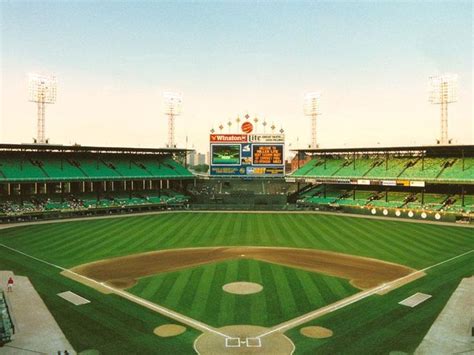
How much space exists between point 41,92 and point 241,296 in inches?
2469

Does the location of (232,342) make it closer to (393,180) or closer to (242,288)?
(242,288)

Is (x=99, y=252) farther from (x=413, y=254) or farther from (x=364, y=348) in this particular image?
(x=413, y=254)

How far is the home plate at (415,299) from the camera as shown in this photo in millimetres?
24938

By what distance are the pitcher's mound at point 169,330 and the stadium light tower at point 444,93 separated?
6271cm

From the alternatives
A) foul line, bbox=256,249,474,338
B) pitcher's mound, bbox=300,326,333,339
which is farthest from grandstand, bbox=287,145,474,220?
pitcher's mound, bbox=300,326,333,339

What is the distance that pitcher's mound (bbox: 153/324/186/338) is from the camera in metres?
20.8

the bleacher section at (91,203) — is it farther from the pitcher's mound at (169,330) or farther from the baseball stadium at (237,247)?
the pitcher's mound at (169,330)

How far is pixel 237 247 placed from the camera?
41812 mm

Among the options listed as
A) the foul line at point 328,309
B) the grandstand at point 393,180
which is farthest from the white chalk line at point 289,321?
the grandstand at point 393,180

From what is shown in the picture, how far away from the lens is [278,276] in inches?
1219

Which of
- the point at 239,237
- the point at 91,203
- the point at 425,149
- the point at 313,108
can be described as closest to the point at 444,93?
the point at 425,149

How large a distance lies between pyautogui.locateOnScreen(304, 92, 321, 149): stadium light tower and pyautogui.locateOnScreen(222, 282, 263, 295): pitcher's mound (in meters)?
62.0

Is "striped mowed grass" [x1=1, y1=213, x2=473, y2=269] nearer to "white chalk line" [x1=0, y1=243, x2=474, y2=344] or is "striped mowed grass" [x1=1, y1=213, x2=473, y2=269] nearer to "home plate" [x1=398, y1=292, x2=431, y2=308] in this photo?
"home plate" [x1=398, y1=292, x2=431, y2=308]

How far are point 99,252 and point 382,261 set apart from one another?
89.3ft
